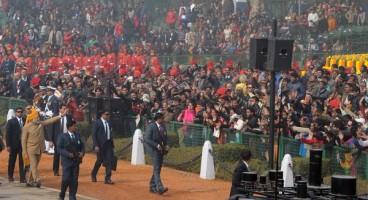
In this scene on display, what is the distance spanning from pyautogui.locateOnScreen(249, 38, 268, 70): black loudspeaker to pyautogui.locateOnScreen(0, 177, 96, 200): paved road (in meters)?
5.66

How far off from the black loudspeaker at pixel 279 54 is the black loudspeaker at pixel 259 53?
38 centimetres

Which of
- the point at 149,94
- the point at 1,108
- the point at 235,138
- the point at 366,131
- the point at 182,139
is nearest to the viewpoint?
the point at 366,131

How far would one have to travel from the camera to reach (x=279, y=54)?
1395 cm

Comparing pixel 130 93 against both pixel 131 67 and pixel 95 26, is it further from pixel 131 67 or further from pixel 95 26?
pixel 95 26

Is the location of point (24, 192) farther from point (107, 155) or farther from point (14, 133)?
point (107, 155)

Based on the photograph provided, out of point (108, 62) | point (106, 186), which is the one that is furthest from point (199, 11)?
point (106, 186)

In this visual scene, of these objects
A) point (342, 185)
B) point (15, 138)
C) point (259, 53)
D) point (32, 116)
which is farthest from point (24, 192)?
point (342, 185)

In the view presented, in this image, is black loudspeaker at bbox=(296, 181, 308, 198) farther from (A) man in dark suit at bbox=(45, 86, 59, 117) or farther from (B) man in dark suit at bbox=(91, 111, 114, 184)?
(A) man in dark suit at bbox=(45, 86, 59, 117)

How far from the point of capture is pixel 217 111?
22.7 metres

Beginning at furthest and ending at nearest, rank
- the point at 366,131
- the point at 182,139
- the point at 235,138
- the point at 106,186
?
the point at 182,139, the point at 235,138, the point at 106,186, the point at 366,131

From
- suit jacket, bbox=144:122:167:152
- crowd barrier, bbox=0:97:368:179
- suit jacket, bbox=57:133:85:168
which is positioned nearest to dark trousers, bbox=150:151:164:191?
suit jacket, bbox=144:122:167:152

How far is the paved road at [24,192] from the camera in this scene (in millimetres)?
18484

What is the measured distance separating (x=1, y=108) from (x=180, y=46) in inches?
338

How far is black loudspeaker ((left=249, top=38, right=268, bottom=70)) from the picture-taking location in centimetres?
1439
